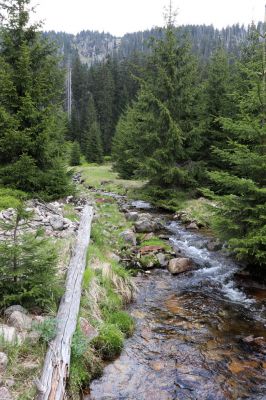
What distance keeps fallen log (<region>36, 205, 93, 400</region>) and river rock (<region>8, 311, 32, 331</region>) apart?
0.52 metres

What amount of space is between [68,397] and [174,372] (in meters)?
2.09

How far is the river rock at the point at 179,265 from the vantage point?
36.9ft

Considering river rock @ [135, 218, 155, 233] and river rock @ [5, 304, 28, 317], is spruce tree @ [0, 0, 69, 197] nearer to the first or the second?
river rock @ [135, 218, 155, 233]

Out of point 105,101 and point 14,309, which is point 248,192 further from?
point 105,101

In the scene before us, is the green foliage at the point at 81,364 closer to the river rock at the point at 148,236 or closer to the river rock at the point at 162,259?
the river rock at the point at 162,259

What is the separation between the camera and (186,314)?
858cm

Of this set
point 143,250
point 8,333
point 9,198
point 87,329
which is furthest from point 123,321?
point 9,198

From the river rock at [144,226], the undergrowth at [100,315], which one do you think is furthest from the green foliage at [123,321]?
the river rock at [144,226]

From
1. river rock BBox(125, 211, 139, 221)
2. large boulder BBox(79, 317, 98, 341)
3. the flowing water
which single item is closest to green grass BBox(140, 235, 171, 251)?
the flowing water

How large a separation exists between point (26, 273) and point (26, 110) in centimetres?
992

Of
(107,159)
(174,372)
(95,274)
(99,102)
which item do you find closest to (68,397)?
(174,372)

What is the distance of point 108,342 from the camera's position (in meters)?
6.70

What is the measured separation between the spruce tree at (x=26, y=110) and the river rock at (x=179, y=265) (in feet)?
21.9

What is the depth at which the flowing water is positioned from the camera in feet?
19.3
